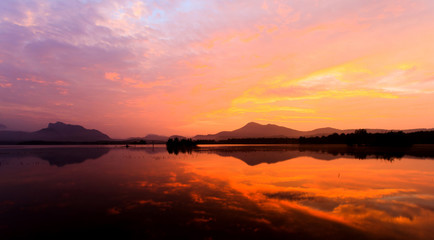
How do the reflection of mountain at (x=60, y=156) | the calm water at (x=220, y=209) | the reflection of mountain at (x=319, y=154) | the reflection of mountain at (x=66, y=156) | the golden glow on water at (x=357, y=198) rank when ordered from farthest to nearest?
the reflection of mountain at (x=319, y=154)
the reflection of mountain at (x=60, y=156)
the reflection of mountain at (x=66, y=156)
the golden glow on water at (x=357, y=198)
the calm water at (x=220, y=209)

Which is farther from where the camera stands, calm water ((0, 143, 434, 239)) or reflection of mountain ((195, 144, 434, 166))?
reflection of mountain ((195, 144, 434, 166))

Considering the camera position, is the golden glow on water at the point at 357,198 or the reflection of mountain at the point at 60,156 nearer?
the golden glow on water at the point at 357,198

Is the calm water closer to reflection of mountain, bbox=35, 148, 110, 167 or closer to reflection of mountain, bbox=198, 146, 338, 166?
reflection of mountain, bbox=198, 146, 338, 166

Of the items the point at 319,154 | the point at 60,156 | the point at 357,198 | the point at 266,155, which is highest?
the point at 60,156

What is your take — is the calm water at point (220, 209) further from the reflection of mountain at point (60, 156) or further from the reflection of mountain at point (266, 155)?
the reflection of mountain at point (60, 156)

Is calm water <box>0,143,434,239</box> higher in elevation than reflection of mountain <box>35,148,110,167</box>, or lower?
lower

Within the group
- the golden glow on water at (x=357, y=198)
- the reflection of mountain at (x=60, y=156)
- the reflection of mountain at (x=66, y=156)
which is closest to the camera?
the golden glow on water at (x=357, y=198)

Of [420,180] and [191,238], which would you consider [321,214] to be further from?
[420,180]

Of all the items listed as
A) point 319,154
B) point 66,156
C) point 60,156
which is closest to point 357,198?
point 319,154

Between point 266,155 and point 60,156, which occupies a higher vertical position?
point 60,156

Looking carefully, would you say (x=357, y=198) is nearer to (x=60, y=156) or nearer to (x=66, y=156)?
(x=66, y=156)

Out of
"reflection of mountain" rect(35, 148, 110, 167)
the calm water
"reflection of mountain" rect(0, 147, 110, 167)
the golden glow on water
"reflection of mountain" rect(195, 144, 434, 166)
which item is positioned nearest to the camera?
the calm water

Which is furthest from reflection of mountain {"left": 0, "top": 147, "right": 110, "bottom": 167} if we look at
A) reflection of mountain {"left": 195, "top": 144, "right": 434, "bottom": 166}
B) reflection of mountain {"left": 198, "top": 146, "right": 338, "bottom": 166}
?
reflection of mountain {"left": 195, "top": 144, "right": 434, "bottom": 166}

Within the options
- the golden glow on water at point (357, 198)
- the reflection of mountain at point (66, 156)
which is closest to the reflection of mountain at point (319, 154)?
the golden glow on water at point (357, 198)
